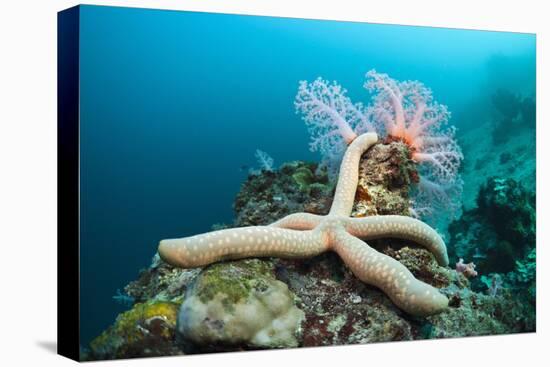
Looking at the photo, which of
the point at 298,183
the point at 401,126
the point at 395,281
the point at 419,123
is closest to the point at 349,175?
the point at 298,183

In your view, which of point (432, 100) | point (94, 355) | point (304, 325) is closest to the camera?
point (94, 355)

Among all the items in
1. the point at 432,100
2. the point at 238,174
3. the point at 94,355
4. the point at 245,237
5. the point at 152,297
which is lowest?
the point at 94,355

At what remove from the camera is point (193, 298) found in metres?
6.70

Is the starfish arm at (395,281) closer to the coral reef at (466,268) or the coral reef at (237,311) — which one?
the coral reef at (237,311)

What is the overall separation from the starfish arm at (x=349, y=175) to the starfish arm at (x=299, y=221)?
0.23m

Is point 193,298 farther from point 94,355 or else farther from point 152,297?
point 94,355

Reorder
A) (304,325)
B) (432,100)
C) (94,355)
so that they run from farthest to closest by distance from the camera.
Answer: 1. (432,100)
2. (304,325)
3. (94,355)

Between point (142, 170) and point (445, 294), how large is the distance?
10.9 feet

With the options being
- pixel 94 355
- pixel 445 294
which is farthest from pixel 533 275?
pixel 94 355

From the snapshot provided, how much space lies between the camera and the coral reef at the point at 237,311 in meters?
6.66

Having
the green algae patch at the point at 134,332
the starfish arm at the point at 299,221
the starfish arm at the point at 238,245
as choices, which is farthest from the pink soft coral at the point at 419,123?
the green algae patch at the point at 134,332

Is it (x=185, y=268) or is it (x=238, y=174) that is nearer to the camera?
(x=185, y=268)

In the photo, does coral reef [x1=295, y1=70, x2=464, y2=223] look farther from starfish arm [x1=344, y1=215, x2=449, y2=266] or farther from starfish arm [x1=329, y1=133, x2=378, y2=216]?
starfish arm [x1=344, y1=215, x2=449, y2=266]

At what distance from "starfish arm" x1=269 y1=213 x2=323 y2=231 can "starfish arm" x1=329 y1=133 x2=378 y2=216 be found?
0.77ft
